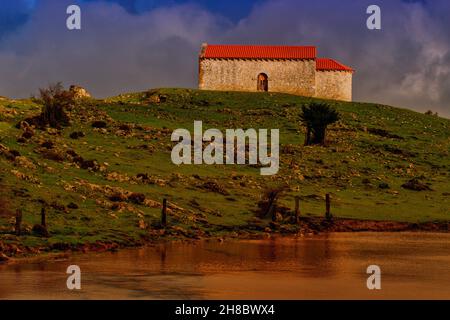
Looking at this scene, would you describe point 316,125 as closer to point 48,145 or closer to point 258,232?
point 48,145

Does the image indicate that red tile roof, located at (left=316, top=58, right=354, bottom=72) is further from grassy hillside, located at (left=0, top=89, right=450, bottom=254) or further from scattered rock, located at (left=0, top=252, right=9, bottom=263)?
scattered rock, located at (left=0, top=252, right=9, bottom=263)

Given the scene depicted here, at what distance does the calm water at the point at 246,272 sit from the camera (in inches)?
1086

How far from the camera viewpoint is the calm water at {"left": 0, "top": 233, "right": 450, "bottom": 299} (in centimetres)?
2759

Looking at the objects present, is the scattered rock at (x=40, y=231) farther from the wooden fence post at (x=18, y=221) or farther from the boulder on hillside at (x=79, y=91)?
the boulder on hillside at (x=79, y=91)

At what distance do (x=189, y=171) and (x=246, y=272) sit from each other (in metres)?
32.4

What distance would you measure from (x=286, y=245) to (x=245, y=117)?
53.2 meters

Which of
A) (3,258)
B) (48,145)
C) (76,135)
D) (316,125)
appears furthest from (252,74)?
(3,258)

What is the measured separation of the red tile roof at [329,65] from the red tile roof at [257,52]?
68.4 inches

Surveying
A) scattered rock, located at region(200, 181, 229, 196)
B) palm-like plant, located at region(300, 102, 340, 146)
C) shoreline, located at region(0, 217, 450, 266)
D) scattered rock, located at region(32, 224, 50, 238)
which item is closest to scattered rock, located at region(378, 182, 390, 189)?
shoreline, located at region(0, 217, 450, 266)

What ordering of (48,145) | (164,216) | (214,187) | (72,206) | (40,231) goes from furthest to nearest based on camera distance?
(48,145)
(214,187)
(72,206)
(164,216)
(40,231)

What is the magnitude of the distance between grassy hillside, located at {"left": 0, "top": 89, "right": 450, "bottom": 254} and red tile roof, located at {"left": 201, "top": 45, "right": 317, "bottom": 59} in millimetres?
13249

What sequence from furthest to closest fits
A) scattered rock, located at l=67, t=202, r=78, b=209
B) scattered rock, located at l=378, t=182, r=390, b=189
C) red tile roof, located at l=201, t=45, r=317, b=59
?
red tile roof, located at l=201, t=45, r=317, b=59, scattered rock, located at l=378, t=182, r=390, b=189, scattered rock, located at l=67, t=202, r=78, b=209

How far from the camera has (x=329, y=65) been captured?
119 meters
